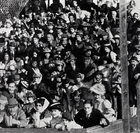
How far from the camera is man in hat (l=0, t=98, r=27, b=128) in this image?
3.56m

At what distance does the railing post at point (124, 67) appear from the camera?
3.45m

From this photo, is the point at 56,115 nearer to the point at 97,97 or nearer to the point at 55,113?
the point at 55,113

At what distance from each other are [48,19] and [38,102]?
0.89 m

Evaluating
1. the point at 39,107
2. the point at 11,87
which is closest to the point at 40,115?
the point at 39,107

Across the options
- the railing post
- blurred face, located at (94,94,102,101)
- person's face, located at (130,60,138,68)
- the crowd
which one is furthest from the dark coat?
person's face, located at (130,60,138,68)

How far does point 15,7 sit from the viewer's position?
3.64 meters

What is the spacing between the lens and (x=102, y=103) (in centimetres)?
347

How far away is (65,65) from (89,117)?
0.59m

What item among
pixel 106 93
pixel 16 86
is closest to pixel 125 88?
pixel 106 93

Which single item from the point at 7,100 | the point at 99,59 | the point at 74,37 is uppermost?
the point at 74,37

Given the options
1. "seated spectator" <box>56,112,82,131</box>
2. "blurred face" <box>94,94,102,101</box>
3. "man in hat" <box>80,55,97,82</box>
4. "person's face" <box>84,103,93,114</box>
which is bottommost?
"seated spectator" <box>56,112,82,131</box>

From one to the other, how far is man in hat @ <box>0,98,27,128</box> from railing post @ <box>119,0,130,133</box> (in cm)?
104

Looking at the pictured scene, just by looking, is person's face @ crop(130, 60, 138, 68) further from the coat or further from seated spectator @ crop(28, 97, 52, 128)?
the coat

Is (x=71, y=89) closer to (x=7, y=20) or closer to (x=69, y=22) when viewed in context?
(x=69, y=22)
